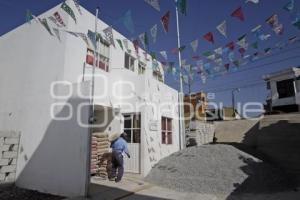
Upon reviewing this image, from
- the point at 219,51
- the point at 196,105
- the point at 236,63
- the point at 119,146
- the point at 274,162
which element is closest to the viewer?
the point at 119,146

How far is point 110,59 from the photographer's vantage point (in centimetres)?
1097

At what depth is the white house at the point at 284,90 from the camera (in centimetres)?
2588

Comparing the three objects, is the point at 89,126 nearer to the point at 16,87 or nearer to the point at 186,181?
the point at 186,181

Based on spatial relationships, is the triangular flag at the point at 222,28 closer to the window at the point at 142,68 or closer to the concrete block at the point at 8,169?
the window at the point at 142,68

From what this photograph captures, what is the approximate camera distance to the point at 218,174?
837cm

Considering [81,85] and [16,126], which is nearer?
[81,85]

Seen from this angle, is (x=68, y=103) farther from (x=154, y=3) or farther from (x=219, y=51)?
(x=219, y=51)

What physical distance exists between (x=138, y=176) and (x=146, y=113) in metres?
2.76

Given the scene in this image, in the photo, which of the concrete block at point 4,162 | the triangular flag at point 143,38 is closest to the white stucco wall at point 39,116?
the concrete block at point 4,162

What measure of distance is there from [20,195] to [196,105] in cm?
1499

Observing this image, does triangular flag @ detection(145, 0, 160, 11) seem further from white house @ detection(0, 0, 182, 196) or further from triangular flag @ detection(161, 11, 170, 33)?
white house @ detection(0, 0, 182, 196)

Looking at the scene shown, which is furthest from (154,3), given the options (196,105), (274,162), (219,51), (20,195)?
(196,105)

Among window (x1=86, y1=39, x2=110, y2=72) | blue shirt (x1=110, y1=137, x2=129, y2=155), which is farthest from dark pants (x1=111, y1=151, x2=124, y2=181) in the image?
window (x1=86, y1=39, x2=110, y2=72)

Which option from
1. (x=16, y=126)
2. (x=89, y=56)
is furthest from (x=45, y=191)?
(x=89, y=56)
